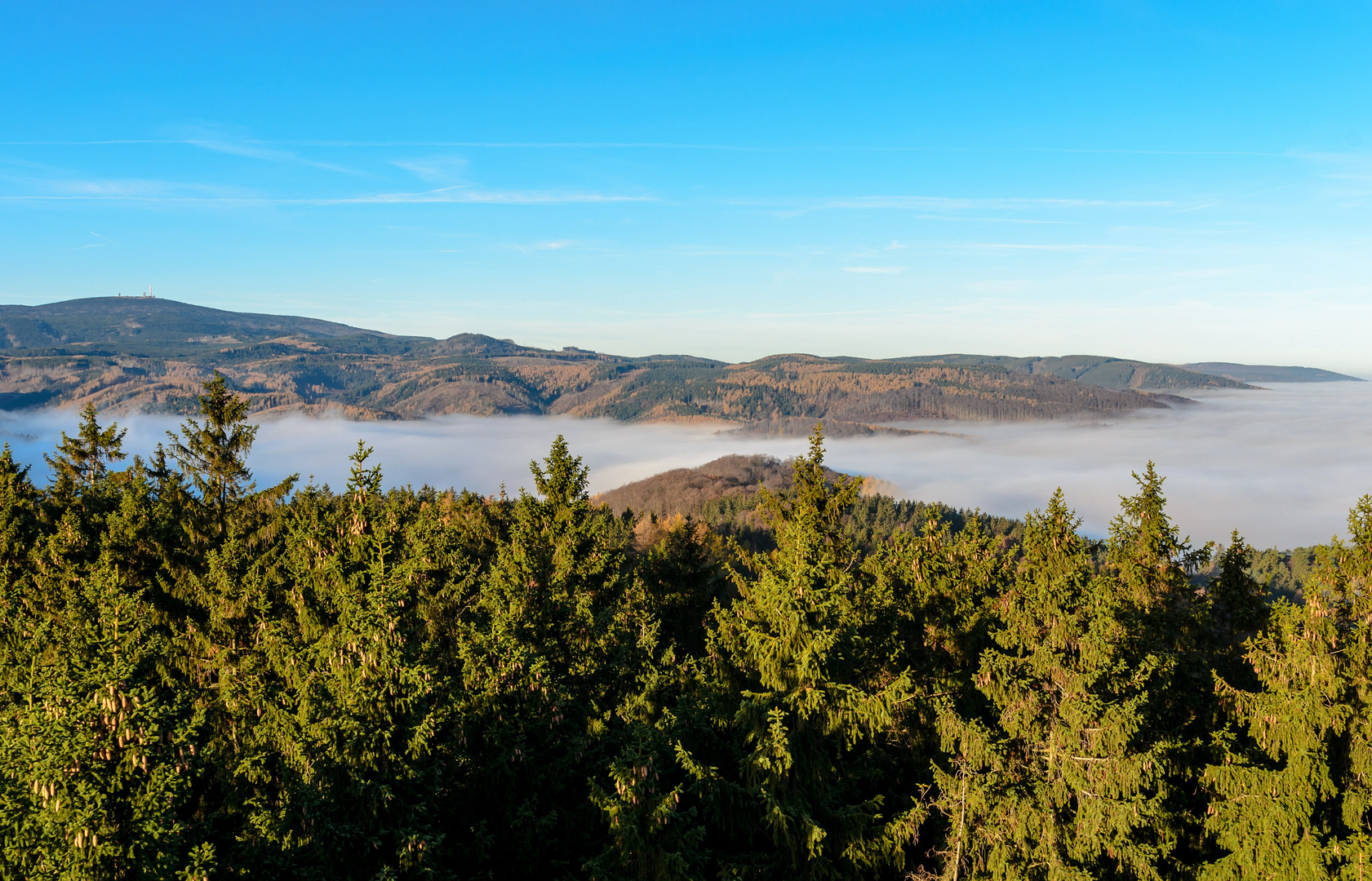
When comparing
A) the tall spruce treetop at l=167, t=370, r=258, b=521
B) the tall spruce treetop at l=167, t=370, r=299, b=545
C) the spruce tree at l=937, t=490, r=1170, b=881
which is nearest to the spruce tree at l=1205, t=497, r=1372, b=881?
the spruce tree at l=937, t=490, r=1170, b=881

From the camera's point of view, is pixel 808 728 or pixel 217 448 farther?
pixel 217 448

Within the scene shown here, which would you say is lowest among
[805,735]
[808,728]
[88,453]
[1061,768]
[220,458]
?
[1061,768]

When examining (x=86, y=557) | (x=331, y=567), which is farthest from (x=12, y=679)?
(x=86, y=557)

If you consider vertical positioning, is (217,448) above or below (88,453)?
above

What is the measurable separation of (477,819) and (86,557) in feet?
70.9

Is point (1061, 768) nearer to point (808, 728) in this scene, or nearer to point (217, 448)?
point (808, 728)

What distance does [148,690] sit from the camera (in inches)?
400

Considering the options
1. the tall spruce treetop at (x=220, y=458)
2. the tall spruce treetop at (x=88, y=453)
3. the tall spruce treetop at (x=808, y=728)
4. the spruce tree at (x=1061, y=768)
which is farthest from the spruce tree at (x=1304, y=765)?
the tall spruce treetop at (x=88, y=453)

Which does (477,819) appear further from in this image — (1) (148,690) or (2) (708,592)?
(2) (708,592)

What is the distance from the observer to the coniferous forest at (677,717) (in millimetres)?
11484

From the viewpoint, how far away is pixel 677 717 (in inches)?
→ 680

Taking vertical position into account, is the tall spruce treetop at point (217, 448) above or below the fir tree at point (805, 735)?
above

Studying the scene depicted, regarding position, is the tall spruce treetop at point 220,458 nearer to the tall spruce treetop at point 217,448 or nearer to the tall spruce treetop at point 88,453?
the tall spruce treetop at point 217,448

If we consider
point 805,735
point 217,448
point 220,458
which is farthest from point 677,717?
point 217,448
